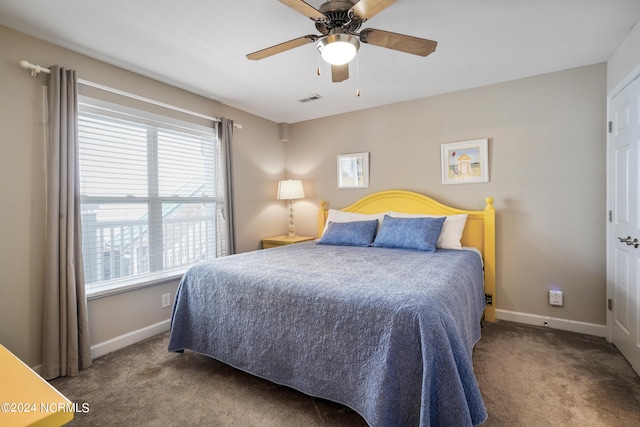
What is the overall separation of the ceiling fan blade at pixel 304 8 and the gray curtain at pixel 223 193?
2.08 meters

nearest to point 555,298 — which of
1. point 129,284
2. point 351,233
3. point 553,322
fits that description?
point 553,322

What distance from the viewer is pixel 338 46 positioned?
1704 mm

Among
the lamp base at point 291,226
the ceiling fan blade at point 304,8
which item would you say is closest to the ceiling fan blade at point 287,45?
the ceiling fan blade at point 304,8

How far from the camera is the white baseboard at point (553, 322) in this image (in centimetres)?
265

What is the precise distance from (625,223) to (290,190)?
3217 mm

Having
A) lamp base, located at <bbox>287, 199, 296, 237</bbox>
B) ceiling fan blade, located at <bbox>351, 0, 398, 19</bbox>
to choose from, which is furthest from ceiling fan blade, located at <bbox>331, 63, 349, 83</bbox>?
lamp base, located at <bbox>287, 199, 296, 237</bbox>

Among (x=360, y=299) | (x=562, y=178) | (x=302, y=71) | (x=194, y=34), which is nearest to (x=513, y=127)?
(x=562, y=178)

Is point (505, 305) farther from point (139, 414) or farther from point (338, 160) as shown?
→ point (139, 414)

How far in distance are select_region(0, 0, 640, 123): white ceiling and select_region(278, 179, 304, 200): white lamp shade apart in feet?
4.23

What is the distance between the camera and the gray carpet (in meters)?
1.67

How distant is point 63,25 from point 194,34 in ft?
2.69

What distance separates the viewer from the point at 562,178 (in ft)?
9.09

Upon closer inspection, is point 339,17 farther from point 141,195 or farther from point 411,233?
point 141,195

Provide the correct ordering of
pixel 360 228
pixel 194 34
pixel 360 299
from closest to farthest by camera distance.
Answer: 1. pixel 360 299
2. pixel 194 34
3. pixel 360 228
